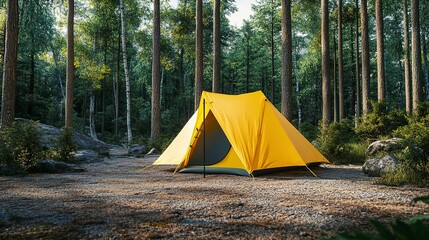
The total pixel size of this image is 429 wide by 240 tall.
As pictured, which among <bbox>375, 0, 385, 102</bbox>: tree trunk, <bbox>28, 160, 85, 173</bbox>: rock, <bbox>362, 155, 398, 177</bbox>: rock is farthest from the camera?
<bbox>375, 0, 385, 102</bbox>: tree trunk

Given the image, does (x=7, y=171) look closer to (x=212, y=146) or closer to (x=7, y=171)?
(x=7, y=171)

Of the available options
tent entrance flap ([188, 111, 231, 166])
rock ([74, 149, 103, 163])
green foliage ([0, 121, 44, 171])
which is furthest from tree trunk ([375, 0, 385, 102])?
green foliage ([0, 121, 44, 171])

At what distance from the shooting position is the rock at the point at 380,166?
262 inches

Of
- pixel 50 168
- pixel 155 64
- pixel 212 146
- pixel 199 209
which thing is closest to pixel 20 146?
pixel 50 168

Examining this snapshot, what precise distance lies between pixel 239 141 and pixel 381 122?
7135 millimetres

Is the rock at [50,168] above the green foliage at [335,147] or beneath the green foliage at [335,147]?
beneath

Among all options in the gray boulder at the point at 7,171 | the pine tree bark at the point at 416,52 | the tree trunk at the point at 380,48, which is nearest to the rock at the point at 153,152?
the gray boulder at the point at 7,171

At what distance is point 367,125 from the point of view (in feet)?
40.0

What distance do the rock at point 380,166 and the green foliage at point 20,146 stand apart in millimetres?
8208

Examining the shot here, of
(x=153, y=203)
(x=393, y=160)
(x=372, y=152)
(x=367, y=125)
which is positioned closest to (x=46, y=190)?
(x=153, y=203)

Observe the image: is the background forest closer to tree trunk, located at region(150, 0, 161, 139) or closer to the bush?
the bush

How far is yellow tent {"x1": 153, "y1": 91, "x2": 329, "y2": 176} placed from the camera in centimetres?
724

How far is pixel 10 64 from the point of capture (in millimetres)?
9586

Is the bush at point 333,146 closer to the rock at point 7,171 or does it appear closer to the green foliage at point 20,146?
the green foliage at point 20,146
